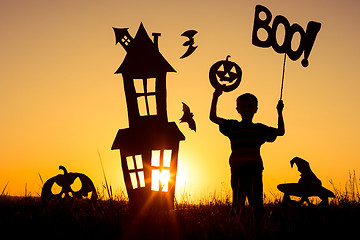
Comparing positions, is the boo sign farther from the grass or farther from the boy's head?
the grass

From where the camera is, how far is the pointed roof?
6902mm

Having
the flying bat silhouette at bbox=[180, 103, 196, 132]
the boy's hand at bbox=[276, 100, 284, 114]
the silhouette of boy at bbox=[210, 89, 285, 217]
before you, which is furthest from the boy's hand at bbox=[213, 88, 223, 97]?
the boy's hand at bbox=[276, 100, 284, 114]

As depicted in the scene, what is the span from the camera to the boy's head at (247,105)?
596 cm

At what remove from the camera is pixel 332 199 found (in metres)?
7.41

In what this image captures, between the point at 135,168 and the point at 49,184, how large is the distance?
2.05 metres

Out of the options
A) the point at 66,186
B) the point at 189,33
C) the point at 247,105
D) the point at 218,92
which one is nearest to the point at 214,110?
the point at 218,92

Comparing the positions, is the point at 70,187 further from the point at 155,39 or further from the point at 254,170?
the point at 254,170

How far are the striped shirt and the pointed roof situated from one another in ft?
5.10

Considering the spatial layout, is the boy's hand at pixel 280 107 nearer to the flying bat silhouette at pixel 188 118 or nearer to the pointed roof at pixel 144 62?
the flying bat silhouette at pixel 188 118

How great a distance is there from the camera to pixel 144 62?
6914mm

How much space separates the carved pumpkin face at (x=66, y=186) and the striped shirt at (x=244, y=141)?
3.08 m

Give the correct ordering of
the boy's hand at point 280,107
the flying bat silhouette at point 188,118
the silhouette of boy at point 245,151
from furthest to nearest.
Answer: the flying bat silhouette at point 188,118 < the boy's hand at point 280,107 < the silhouette of boy at point 245,151

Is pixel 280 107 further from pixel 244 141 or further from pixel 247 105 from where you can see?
pixel 244 141

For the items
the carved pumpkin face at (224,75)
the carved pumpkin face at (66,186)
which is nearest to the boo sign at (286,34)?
the carved pumpkin face at (224,75)
